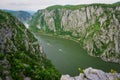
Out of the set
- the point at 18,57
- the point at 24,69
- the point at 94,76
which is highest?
the point at 94,76

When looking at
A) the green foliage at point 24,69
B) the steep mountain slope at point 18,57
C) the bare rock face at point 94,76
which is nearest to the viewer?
the bare rock face at point 94,76

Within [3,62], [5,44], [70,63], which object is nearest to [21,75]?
[3,62]

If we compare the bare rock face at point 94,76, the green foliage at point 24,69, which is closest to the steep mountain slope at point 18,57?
the green foliage at point 24,69

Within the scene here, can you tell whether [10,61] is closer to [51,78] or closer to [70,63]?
[51,78]

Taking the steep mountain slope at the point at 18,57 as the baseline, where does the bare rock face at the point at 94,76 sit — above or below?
above

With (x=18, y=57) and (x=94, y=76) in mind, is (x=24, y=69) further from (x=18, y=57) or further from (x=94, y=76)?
(x=94, y=76)

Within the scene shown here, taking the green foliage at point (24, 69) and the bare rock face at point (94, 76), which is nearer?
the bare rock face at point (94, 76)

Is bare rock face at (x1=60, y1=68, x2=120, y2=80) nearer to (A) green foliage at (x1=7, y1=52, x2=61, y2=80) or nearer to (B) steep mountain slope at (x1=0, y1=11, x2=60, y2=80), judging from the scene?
(B) steep mountain slope at (x1=0, y1=11, x2=60, y2=80)

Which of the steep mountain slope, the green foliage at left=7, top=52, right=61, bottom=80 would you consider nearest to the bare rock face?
the steep mountain slope

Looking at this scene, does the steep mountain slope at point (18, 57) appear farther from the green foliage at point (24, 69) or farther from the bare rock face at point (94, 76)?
the bare rock face at point (94, 76)

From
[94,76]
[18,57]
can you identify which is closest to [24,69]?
[18,57]
